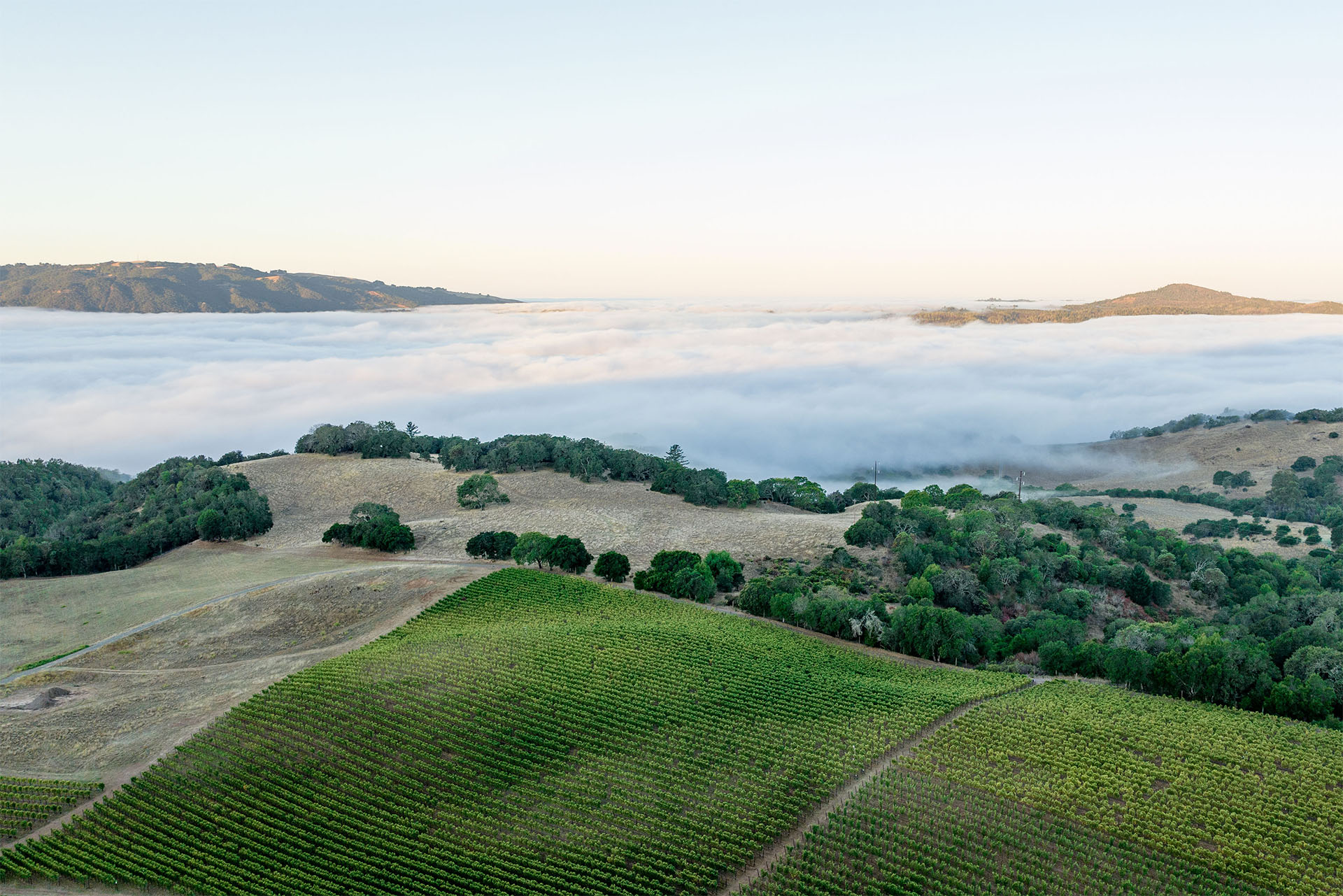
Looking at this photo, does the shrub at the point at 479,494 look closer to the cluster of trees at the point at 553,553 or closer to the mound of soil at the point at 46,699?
the cluster of trees at the point at 553,553

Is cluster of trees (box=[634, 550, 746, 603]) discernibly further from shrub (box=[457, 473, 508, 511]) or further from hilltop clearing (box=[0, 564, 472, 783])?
shrub (box=[457, 473, 508, 511])

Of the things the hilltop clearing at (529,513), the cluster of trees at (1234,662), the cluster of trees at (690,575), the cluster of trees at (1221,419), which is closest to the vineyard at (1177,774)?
the cluster of trees at (1234,662)

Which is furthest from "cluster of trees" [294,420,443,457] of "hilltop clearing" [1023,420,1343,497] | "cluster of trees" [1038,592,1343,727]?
"hilltop clearing" [1023,420,1343,497]

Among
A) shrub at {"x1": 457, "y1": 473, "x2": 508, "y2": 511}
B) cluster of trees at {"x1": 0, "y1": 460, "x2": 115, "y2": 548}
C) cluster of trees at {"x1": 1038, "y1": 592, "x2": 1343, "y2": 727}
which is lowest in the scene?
cluster of trees at {"x1": 0, "y1": 460, "x2": 115, "y2": 548}

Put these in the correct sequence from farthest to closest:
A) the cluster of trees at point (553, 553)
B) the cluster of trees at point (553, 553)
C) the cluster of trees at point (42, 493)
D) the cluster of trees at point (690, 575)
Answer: the cluster of trees at point (42, 493) → the cluster of trees at point (553, 553) → the cluster of trees at point (553, 553) → the cluster of trees at point (690, 575)

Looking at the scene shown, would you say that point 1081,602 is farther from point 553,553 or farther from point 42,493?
point 42,493

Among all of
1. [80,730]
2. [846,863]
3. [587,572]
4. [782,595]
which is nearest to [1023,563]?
[782,595]

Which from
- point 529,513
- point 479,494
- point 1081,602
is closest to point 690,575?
point 529,513
